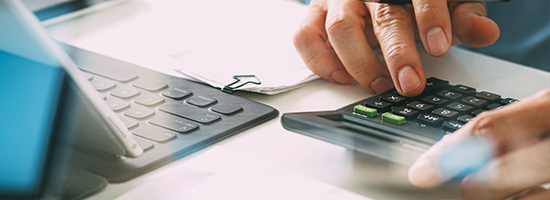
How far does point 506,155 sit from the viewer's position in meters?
0.38

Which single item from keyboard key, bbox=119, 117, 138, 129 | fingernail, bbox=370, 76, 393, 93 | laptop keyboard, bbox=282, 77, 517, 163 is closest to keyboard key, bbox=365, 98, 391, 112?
laptop keyboard, bbox=282, 77, 517, 163

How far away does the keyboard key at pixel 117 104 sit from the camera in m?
0.53

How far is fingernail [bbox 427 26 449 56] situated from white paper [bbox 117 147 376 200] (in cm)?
24

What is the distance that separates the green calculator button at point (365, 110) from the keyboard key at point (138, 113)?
0.19 metres

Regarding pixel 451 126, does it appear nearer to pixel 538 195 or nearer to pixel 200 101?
pixel 538 195

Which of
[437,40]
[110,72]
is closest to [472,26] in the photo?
[437,40]

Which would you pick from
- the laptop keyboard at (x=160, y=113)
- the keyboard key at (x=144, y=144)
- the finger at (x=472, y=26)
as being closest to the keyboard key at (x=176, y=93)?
the laptop keyboard at (x=160, y=113)

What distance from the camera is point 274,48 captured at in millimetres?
756

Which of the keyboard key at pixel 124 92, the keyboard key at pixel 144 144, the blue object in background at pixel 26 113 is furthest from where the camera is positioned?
the keyboard key at pixel 124 92

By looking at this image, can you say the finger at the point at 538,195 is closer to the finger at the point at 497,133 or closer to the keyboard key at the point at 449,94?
the finger at the point at 497,133

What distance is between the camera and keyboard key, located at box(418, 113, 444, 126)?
1.52ft

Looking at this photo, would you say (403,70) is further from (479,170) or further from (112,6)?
(112,6)

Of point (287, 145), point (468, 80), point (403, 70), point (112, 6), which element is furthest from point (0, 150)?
point (112, 6)

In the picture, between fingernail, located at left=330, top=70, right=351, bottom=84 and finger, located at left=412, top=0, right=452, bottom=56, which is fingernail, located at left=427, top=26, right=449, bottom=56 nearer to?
finger, located at left=412, top=0, right=452, bottom=56
